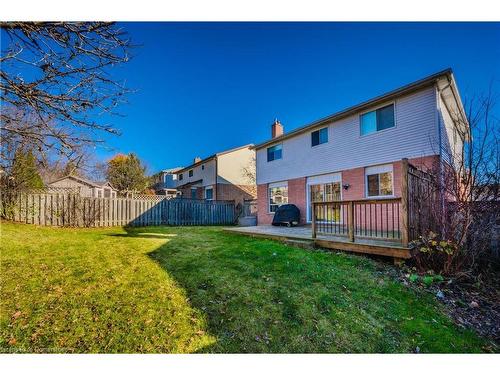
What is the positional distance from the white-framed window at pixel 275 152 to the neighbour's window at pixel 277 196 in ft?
5.45

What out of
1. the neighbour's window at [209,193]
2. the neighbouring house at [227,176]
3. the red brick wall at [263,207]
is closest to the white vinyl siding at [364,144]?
the red brick wall at [263,207]

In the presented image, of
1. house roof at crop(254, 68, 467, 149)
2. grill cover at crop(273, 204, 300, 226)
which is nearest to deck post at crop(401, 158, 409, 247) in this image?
house roof at crop(254, 68, 467, 149)

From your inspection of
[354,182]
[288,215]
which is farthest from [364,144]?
[288,215]

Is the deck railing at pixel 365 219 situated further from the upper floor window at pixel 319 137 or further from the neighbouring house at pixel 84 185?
the neighbouring house at pixel 84 185

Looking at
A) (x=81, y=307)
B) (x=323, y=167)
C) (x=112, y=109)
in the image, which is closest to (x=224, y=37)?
(x=112, y=109)

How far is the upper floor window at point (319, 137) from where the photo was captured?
11320 mm

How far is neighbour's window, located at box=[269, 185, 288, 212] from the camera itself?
13.6 meters

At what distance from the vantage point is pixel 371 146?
9445 millimetres

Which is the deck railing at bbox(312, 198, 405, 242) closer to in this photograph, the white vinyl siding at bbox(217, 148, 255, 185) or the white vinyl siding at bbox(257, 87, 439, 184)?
the white vinyl siding at bbox(257, 87, 439, 184)

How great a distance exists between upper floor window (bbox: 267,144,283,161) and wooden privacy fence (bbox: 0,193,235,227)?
15.0 feet

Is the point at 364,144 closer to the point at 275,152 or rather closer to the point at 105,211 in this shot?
the point at 275,152

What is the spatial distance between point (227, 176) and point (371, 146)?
1394cm

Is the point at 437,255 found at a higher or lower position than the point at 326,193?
lower
